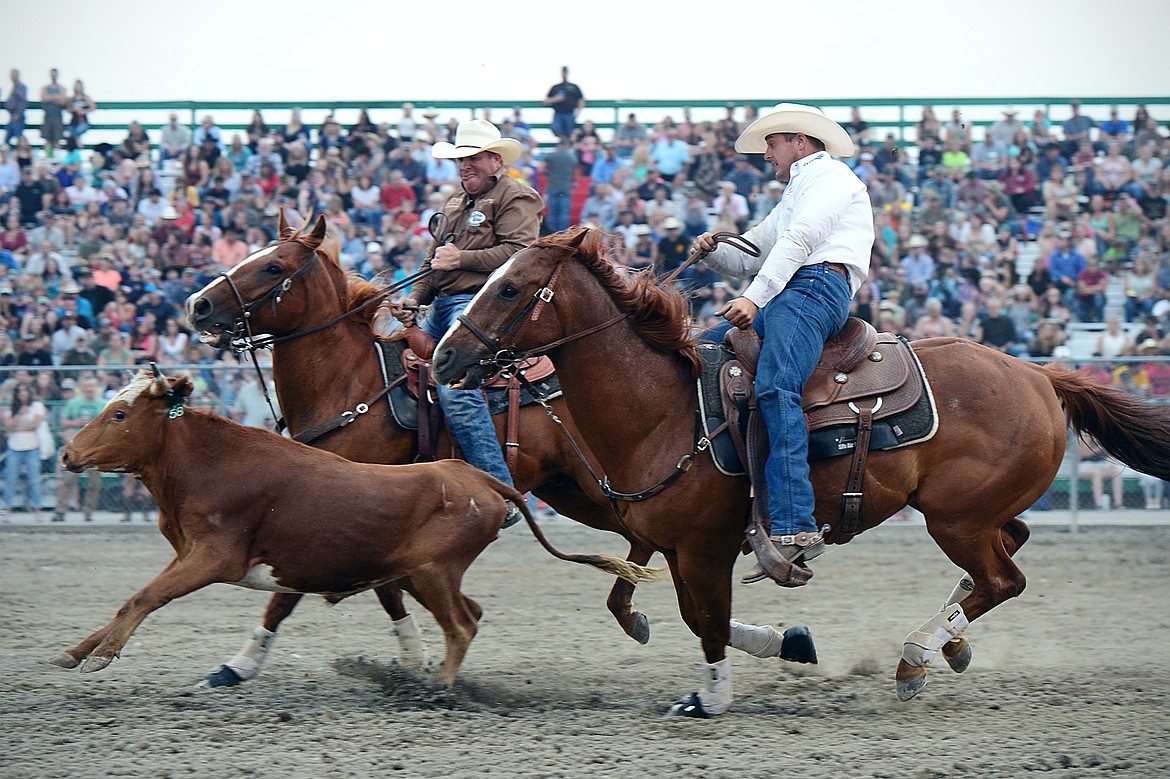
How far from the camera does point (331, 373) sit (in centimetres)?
630

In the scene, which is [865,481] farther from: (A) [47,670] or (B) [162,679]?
(A) [47,670]

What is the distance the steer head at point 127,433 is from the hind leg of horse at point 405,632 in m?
1.25

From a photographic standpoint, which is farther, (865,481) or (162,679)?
(162,679)

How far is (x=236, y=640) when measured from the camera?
6918mm

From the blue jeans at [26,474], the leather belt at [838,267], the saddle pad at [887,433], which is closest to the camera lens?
the saddle pad at [887,433]

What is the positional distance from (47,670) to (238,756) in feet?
6.36

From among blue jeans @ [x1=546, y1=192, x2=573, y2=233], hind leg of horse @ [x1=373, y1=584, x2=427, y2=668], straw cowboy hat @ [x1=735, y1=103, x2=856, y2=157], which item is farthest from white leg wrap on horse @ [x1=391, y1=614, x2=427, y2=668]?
blue jeans @ [x1=546, y1=192, x2=573, y2=233]

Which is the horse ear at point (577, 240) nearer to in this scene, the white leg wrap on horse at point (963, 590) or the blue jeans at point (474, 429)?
the blue jeans at point (474, 429)

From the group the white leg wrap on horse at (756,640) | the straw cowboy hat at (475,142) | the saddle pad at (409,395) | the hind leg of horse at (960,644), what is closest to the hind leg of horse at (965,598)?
the hind leg of horse at (960,644)

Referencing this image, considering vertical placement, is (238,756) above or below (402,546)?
below

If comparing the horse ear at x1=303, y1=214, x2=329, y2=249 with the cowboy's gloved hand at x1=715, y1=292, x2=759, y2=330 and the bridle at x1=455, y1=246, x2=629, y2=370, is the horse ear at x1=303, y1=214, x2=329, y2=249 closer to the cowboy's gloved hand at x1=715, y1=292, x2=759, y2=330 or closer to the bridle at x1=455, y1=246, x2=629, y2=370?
the bridle at x1=455, y1=246, x2=629, y2=370

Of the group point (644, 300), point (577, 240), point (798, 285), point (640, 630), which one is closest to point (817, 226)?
point (798, 285)

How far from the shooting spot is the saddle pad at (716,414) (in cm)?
533

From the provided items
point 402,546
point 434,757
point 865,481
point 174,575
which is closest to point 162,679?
point 174,575
